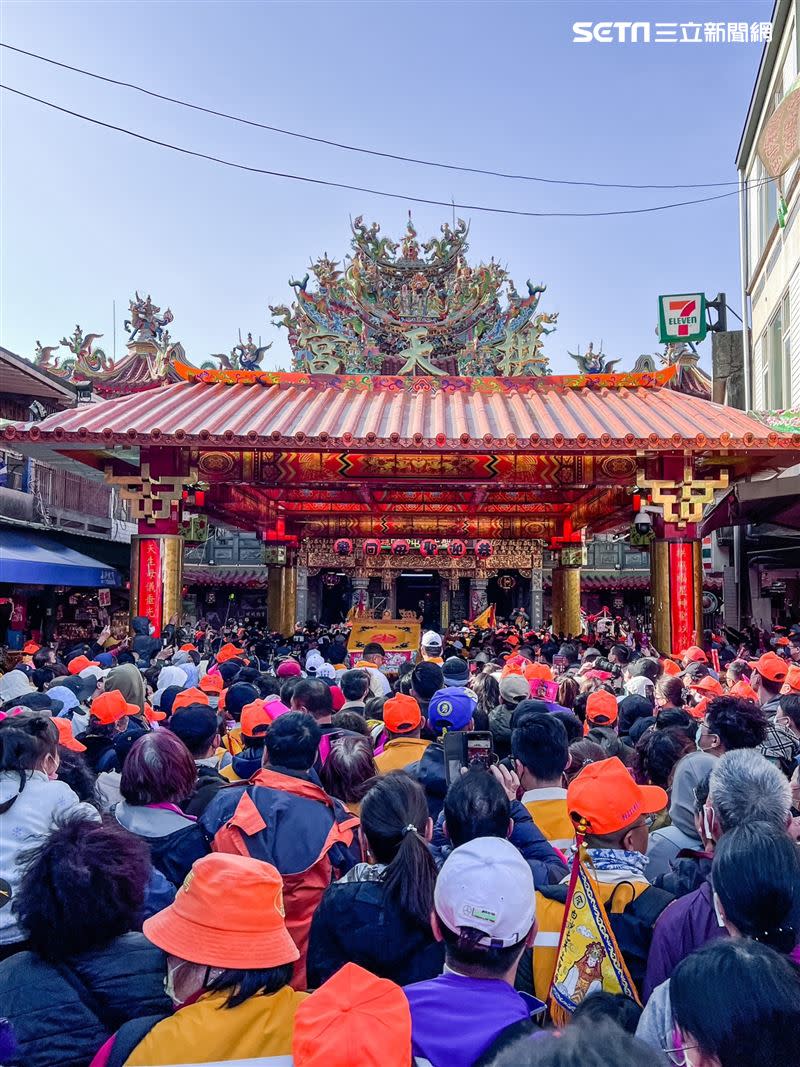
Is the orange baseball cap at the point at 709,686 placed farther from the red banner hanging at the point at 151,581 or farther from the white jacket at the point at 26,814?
the red banner hanging at the point at 151,581

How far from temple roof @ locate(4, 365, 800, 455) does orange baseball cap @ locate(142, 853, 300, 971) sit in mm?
8307

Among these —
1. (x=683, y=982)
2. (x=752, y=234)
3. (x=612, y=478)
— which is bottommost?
(x=683, y=982)

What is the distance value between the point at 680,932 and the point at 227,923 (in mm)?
1406

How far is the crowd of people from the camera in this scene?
1.77 meters

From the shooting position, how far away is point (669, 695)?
6504mm

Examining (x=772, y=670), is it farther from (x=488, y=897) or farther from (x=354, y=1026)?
(x=354, y=1026)

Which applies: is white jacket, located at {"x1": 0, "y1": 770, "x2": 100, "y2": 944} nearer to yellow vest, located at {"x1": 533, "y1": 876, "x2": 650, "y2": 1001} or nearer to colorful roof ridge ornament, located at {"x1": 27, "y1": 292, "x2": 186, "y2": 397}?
yellow vest, located at {"x1": 533, "y1": 876, "x2": 650, "y2": 1001}

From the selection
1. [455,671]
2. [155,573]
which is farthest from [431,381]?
[455,671]

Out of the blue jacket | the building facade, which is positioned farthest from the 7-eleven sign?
the blue jacket

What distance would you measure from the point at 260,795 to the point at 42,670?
5.59 m

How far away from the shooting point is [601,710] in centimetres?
594

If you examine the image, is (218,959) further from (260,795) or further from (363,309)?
(363,309)

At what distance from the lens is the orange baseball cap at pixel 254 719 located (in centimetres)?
486

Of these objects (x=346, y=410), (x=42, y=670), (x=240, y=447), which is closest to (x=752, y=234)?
(x=346, y=410)
